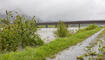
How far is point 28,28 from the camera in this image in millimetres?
4312

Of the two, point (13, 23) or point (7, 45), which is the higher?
point (13, 23)

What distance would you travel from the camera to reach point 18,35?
12.8ft

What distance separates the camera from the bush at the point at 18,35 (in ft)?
12.1

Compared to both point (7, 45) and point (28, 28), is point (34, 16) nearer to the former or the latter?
point (28, 28)

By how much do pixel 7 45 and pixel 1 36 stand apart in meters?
0.42

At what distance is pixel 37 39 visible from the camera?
14.2 ft

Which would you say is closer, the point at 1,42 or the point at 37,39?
the point at 1,42


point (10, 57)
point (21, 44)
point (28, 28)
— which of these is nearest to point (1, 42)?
point (21, 44)

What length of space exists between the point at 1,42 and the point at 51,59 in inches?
72.5

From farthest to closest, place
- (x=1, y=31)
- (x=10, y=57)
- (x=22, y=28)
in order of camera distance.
A: (x=22, y=28) → (x=1, y=31) → (x=10, y=57)

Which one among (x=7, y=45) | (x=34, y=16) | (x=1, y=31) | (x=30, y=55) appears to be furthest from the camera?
(x=34, y=16)

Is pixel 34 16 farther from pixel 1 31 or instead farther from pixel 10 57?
pixel 10 57

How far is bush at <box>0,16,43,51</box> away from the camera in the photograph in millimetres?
3689

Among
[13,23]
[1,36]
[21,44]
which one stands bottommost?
[21,44]
